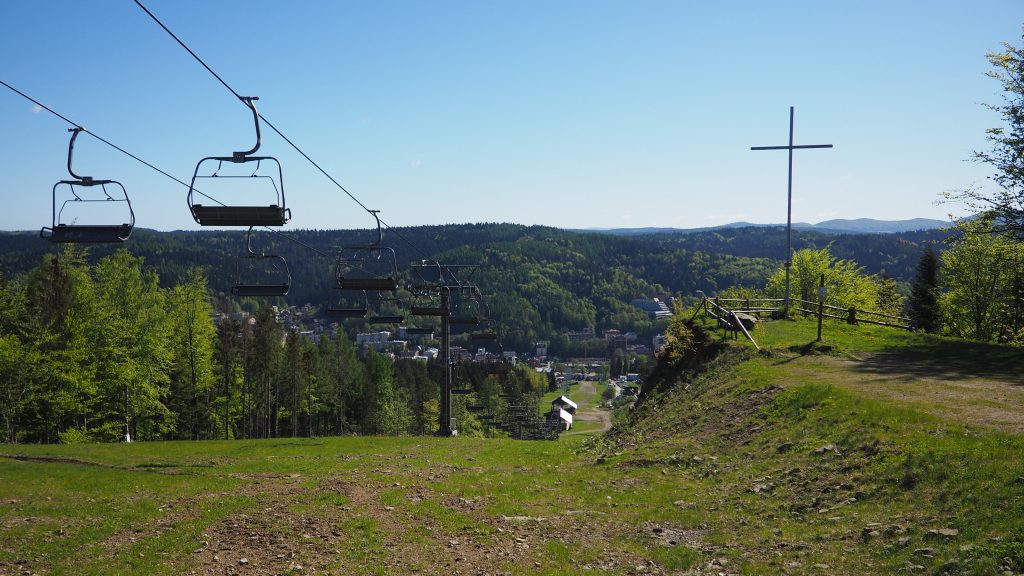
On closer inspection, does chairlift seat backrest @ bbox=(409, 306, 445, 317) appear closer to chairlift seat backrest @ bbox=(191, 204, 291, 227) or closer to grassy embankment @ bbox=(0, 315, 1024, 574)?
grassy embankment @ bbox=(0, 315, 1024, 574)

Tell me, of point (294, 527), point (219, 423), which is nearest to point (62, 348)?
point (219, 423)

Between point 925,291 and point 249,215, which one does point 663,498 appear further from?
point 925,291

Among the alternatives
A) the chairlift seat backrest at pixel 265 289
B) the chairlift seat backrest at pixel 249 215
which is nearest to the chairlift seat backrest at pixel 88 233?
the chairlift seat backrest at pixel 249 215

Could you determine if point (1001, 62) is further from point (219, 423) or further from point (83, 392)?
point (219, 423)

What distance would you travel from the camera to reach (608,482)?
1867cm

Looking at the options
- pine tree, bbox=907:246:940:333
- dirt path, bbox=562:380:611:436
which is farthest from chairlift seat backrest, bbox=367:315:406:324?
dirt path, bbox=562:380:611:436

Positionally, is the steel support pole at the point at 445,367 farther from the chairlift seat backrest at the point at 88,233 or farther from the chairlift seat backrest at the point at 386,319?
the chairlift seat backrest at the point at 88,233

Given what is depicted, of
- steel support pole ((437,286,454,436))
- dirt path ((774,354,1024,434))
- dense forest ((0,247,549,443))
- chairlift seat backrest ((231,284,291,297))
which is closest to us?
dirt path ((774,354,1024,434))

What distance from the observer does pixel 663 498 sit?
53.0 feet

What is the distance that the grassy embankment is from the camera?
456 inches

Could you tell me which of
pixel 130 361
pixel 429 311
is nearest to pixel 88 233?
pixel 429 311

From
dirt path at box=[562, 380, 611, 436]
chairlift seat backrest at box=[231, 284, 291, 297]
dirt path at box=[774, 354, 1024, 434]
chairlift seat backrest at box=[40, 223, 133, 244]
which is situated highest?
chairlift seat backrest at box=[40, 223, 133, 244]

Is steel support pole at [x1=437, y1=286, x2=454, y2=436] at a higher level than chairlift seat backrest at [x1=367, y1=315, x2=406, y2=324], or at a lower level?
lower

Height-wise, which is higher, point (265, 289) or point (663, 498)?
point (265, 289)
